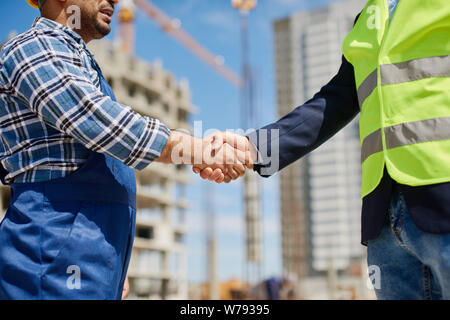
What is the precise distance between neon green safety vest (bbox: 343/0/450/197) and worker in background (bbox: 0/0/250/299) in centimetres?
76

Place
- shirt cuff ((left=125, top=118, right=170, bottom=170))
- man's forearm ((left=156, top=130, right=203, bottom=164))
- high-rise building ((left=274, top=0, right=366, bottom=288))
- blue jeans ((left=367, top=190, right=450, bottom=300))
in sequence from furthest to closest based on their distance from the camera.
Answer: high-rise building ((left=274, top=0, right=366, bottom=288)) → man's forearm ((left=156, top=130, right=203, bottom=164)) → shirt cuff ((left=125, top=118, right=170, bottom=170)) → blue jeans ((left=367, top=190, right=450, bottom=300))

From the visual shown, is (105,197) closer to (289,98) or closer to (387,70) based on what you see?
(387,70)

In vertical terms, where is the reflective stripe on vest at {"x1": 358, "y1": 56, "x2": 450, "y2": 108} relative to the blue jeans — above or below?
above

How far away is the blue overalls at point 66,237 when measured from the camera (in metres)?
1.73

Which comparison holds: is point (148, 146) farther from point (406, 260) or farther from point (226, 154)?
point (406, 260)

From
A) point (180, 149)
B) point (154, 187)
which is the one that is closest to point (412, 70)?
point (180, 149)

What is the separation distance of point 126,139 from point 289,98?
85.3 m

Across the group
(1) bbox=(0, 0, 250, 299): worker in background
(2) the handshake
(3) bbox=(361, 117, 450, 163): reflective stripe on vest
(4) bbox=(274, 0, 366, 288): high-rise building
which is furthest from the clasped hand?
(4) bbox=(274, 0, 366, 288): high-rise building

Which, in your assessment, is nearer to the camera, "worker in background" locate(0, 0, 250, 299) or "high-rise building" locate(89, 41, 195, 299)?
"worker in background" locate(0, 0, 250, 299)

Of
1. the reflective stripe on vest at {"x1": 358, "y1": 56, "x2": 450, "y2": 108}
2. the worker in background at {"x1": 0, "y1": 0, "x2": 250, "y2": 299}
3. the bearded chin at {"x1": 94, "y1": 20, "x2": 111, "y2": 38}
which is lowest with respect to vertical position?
the worker in background at {"x1": 0, "y1": 0, "x2": 250, "y2": 299}

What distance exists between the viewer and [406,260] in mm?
1775

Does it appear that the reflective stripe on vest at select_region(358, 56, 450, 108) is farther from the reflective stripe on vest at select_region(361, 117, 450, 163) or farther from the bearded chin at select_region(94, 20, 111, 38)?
the bearded chin at select_region(94, 20, 111, 38)

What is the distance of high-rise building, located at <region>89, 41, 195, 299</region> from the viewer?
42.9 meters

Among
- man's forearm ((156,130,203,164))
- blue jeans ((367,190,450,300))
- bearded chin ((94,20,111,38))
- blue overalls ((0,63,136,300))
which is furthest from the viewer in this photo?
bearded chin ((94,20,111,38))
